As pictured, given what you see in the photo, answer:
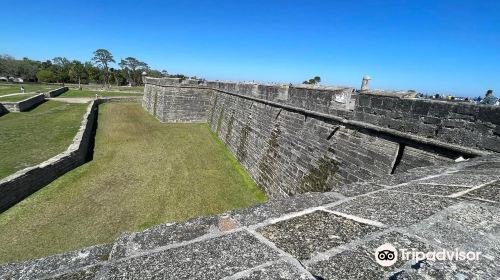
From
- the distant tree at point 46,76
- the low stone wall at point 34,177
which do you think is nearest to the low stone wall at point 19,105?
the low stone wall at point 34,177

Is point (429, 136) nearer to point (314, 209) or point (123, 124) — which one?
point (314, 209)

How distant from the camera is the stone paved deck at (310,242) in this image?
1245 millimetres

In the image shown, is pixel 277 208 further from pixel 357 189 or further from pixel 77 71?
pixel 77 71

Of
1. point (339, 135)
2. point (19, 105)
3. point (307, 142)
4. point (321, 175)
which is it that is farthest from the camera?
point (19, 105)

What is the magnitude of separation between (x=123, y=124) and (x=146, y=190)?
11.8 metres

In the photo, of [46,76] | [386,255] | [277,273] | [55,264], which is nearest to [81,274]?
[55,264]

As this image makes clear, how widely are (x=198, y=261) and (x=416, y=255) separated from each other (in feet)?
3.48

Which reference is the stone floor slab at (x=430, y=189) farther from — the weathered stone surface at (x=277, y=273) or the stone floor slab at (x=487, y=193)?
the weathered stone surface at (x=277, y=273)

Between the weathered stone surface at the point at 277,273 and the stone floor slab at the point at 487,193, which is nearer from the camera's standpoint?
the weathered stone surface at the point at 277,273

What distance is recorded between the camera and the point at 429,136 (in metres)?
4.56

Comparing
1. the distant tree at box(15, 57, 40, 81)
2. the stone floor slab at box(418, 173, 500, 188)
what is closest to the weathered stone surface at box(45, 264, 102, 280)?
the stone floor slab at box(418, 173, 500, 188)

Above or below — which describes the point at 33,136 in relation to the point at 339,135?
below

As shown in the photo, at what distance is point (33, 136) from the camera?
13641mm

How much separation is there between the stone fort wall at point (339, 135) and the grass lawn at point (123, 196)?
128cm
